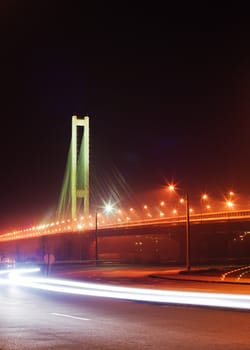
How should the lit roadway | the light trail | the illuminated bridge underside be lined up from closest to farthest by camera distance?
the lit roadway → the light trail → the illuminated bridge underside

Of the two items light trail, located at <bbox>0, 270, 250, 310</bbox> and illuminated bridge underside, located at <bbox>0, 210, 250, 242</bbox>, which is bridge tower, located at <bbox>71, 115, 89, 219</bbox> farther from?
light trail, located at <bbox>0, 270, 250, 310</bbox>

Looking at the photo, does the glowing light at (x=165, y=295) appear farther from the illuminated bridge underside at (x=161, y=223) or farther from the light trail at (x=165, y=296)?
the illuminated bridge underside at (x=161, y=223)

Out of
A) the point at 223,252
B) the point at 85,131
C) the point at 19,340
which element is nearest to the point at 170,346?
the point at 19,340

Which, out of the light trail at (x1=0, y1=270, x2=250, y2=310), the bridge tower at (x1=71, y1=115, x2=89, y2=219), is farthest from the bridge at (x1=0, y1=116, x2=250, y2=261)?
the light trail at (x1=0, y1=270, x2=250, y2=310)

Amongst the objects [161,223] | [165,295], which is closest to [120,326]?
[165,295]

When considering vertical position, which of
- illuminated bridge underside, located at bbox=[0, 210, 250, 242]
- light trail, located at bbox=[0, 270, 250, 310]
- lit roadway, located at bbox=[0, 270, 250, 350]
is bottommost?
lit roadway, located at bbox=[0, 270, 250, 350]

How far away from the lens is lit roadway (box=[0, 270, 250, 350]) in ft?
42.7

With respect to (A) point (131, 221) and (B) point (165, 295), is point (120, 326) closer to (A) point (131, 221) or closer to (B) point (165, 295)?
(B) point (165, 295)

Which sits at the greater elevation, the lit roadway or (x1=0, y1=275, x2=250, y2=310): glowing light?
(x1=0, y1=275, x2=250, y2=310): glowing light

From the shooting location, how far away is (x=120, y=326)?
16.3m

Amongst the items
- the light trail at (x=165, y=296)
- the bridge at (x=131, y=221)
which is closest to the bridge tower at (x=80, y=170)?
the bridge at (x=131, y=221)

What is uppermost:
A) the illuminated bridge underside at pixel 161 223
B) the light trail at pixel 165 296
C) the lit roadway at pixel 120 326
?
the illuminated bridge underside at pixel 161 223

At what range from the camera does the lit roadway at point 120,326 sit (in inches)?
512

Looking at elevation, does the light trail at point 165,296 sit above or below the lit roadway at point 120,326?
above
